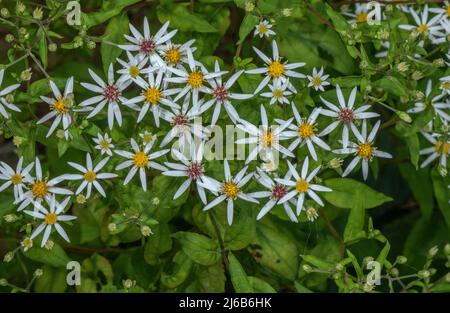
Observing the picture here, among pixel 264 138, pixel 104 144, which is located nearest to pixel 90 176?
pixel 104 144

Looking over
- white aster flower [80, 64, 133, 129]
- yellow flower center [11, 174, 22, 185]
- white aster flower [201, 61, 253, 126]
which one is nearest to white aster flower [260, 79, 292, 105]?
white aster flower [201, 61, 253, 126]

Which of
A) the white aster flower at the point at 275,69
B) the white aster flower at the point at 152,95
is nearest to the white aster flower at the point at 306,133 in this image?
the white aster flower at the point at 275,69

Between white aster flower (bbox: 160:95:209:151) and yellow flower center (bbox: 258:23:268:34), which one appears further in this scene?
yellow flower center (bbox: 258:23:268:34)

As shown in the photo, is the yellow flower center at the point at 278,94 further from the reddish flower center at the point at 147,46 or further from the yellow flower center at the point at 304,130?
the reddish flower center at the point at 147,46

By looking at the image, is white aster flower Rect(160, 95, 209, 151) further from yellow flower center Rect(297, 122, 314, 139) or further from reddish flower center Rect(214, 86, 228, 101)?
yellow flower center Rect(297, 122, 314, 139)

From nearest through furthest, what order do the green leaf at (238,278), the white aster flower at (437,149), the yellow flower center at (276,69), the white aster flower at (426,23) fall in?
the green leaf at (238,278)
the yellow flower center at (276,69)
the white aster flower at (437,149)
the white aster flower at (426,23)
